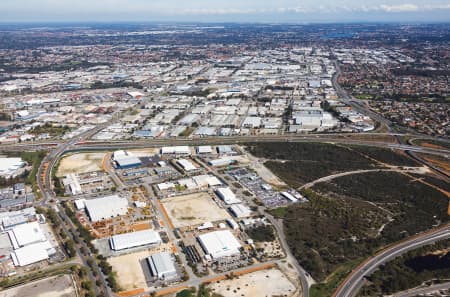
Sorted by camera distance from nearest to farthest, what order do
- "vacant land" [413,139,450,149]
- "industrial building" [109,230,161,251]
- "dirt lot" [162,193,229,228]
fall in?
"industrial building" [109,230,161,251] → "dirt lot" [162,193,229,228] → "vacant land" [413,139,450,149]

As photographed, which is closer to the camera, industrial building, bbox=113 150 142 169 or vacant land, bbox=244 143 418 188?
vacant land, bbox=244 143 418 188

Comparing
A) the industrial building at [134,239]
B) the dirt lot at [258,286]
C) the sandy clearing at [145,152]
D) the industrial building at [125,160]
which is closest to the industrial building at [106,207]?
the industrial building at [134,239]

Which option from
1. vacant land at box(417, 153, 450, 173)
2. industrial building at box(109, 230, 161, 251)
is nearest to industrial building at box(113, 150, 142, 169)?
industrial building at box(109, 230, 161, 251)

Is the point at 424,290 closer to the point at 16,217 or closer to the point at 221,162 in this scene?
the point at 221,162

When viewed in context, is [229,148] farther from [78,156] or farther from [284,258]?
[284,258]

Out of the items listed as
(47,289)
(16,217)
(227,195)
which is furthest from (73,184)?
(47,289)

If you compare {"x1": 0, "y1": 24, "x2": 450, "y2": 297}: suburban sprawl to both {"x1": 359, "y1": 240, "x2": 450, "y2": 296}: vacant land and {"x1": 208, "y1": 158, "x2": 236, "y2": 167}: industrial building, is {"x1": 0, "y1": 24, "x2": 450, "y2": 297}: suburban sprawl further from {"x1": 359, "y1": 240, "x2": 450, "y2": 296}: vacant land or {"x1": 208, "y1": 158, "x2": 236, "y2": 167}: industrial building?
{"x1": 208, "y1": 158, "x2": 236, "y2": 167}: industrial building
